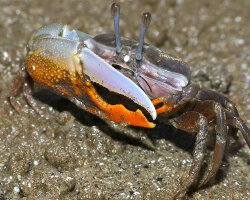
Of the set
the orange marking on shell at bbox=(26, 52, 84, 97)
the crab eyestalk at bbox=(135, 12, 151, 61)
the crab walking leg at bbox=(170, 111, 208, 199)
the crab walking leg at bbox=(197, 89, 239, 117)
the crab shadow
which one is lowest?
the crab shadow

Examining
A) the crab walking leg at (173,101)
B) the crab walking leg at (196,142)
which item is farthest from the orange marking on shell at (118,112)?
the crab walking leg at (196,142)

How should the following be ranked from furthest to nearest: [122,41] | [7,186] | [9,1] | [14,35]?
1. [9,1]
2. [14,35]
3. [122,41]
4. [7,186]

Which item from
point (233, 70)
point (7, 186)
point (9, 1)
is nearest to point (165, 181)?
point (7, 186)

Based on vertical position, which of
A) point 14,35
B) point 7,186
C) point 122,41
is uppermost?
point 122,41

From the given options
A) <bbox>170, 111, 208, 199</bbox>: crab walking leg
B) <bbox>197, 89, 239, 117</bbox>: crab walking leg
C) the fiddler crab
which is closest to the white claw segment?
the fiddler crab

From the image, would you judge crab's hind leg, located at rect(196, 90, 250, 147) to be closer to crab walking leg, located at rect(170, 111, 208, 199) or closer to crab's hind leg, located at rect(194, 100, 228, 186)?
crab's hind leg, located at rect(194, 100, 228, 186)

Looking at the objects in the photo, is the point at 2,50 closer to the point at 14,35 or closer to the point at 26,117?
the point at 14,35

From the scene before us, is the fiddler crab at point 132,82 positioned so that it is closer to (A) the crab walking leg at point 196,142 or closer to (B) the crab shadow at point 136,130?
(A) the crab walking leg at point 196,142
